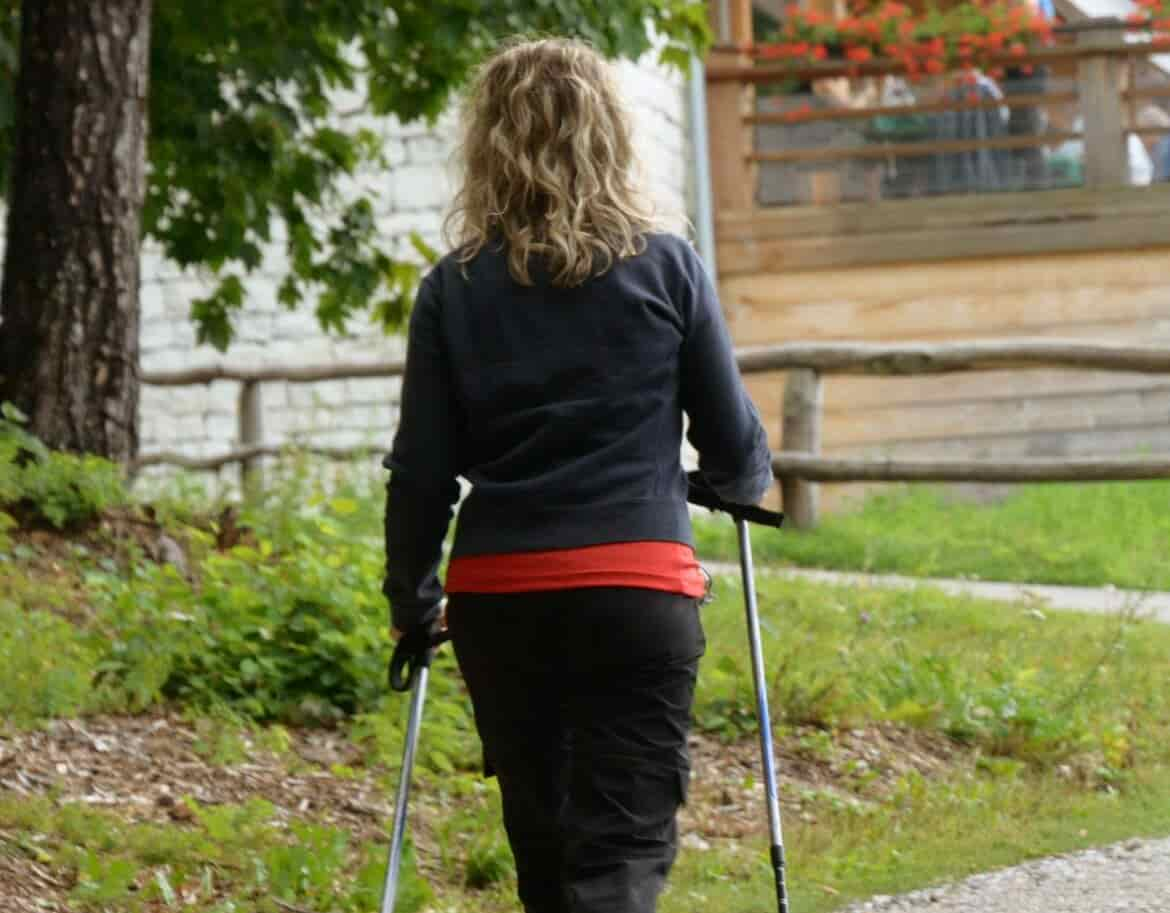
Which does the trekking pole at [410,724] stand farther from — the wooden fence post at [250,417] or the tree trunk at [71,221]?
the wooden fence post at [250,417]

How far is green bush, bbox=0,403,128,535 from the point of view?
711cm

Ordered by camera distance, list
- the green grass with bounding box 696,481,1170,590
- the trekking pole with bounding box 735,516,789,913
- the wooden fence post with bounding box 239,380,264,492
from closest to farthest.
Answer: the trekking pole with bounding box 735,516,789,913 → the green grass with bounding box 696,481,1170,590 → the wooden fence post with bounding box 239,380,264,492

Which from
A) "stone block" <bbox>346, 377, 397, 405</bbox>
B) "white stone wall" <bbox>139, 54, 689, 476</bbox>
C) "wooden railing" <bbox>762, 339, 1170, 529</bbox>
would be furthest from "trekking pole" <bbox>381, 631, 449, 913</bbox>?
"stone block" <bbox>346, 377, 397, 405</bbox>

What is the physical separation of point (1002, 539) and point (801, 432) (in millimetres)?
1114

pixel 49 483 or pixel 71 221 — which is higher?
pixel 71 221

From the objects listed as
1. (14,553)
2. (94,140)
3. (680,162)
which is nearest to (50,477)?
(14,553)

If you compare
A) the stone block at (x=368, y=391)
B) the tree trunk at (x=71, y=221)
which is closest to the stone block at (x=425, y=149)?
the stone block at (x=368, y=391)

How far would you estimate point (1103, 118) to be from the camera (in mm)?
14406

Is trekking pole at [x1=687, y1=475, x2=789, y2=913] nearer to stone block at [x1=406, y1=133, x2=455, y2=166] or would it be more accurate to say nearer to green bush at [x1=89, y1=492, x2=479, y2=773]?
green bush at [x1=89, y1=492, x2=479, y2=773]

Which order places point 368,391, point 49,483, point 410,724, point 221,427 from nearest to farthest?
point 410,724 < point 49,483 < point 221,427 < point 368,391

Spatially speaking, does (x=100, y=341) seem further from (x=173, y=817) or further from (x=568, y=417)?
(x=568, y=417)

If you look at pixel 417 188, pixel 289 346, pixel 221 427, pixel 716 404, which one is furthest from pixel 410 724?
pixel 417 188

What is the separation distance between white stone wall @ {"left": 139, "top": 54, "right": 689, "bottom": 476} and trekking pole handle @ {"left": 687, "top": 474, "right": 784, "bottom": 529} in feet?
29.8

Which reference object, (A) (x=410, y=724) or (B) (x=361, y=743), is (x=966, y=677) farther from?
(A) (x=410, y=724)
